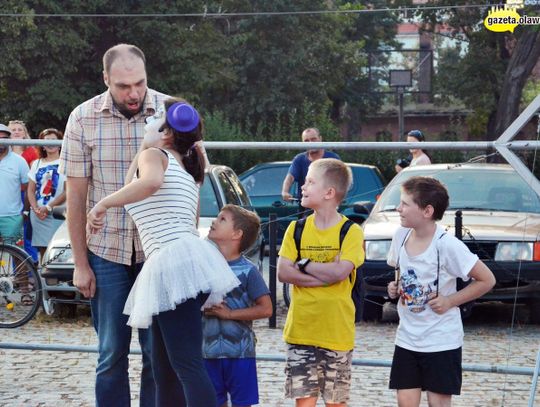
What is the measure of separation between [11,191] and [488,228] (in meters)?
4.82

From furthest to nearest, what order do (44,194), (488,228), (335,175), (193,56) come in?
1. (193,56)
2. (44,194)
3. (488,228)
4. (335,175)

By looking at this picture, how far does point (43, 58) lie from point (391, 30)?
95.3ft

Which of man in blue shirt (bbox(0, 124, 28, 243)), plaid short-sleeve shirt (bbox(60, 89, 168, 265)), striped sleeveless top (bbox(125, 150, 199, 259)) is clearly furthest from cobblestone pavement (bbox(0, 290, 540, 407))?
striped sleeveless top (bbox(125, 150, 199, 259))

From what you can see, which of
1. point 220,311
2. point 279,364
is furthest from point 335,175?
point 279,364

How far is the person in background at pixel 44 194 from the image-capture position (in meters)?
10.9

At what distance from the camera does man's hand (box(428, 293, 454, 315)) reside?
5324 mm

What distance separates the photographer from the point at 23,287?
999 centimetres

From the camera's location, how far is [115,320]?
17.4 feet

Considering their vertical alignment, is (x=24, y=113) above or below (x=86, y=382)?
above

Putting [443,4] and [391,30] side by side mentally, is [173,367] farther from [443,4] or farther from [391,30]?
[391,30]

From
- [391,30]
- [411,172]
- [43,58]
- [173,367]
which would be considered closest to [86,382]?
[173,367]

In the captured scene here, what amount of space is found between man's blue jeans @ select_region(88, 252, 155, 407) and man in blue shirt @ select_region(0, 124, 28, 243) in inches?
226

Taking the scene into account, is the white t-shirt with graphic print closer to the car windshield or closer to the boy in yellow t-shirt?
the boy in yellow t-shirt

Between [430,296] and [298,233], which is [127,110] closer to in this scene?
[298,233]
